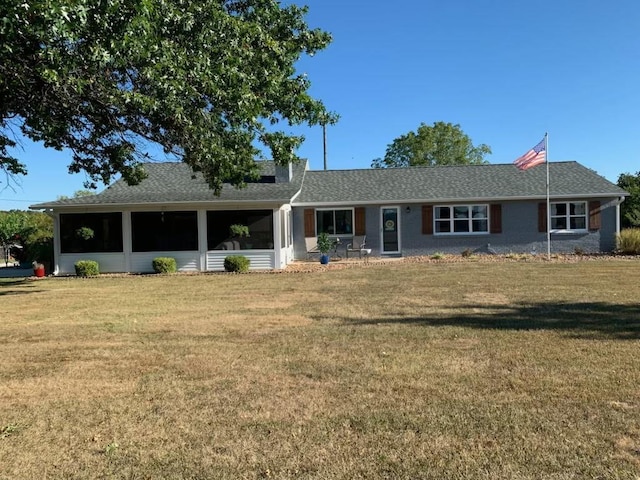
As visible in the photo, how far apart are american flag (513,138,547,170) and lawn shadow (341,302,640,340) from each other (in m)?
10.5

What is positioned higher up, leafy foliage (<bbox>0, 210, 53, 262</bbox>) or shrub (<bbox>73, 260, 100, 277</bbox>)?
leafy foliage (<bbox>0, 210, 53, 262</bbox>)

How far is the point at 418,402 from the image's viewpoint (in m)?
4.64

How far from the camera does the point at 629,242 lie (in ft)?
65.5

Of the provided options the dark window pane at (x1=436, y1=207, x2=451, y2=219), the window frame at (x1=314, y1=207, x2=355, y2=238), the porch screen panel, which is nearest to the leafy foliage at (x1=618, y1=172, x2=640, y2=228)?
the dark window pane at (x1=436, y1=207, x2=451, y2=219)

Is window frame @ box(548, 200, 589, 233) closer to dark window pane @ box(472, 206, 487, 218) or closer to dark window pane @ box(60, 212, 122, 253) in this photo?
dark window pane @ box(472, 206, 487, 218)

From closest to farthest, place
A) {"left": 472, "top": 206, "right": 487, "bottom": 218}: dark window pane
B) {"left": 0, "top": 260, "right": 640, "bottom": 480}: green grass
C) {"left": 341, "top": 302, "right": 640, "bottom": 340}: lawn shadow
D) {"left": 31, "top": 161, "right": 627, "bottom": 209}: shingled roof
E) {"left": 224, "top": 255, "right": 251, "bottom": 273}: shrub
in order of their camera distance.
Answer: {"left": 0, "top": 260, "right": 640, "bottom": 480}: green grass < {"left": 341, "top": 302, "right": 640, "bottom": 340}: lawn shadow < {"left": 224, "top": 255, "right": 251, "bottom": 273}: shrub < {"left": 31, "top": 161, "right": 627, "bottom": 209}: shingled roof < {"left": 472, "top": 206, "right": 487, "bottom": 218}: dark window pane

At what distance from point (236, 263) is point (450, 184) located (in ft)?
33.7

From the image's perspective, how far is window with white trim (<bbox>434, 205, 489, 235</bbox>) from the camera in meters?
21.3

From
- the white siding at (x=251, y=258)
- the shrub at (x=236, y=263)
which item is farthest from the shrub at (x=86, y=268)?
the shrub at (x=236, y=263)

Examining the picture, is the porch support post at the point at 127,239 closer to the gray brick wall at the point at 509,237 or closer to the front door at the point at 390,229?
the gray brick wall at the point at 509,237

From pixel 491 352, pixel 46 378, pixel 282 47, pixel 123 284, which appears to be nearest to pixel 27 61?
pixel 46 378

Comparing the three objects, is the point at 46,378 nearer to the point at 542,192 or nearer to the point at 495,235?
the point at 495,235

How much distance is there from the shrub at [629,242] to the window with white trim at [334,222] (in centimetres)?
1054

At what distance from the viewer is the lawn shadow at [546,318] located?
7.32 m
